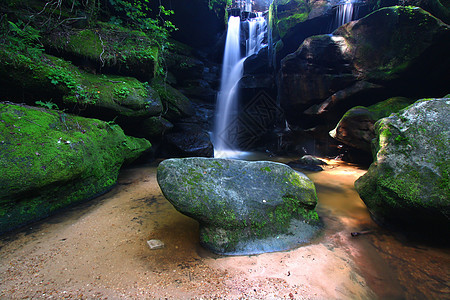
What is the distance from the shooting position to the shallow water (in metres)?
1.80

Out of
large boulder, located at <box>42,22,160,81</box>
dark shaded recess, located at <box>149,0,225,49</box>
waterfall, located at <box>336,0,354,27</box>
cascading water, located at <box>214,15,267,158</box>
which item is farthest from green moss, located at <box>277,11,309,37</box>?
large boulder, located at <box>42,22,160,81</box>

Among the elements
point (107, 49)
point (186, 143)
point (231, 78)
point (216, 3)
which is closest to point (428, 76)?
point (186, 143)

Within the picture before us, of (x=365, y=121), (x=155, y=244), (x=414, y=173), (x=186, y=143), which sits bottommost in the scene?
(x=155, y=244)

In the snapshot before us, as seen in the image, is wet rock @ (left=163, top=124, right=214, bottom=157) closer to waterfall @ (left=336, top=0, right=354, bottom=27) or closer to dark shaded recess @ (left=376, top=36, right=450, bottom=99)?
dark shaded recess @ (left=376, top=36, right=450, bottom=99)

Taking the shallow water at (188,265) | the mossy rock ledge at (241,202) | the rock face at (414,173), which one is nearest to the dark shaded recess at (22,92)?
the shallow water at (188,265)

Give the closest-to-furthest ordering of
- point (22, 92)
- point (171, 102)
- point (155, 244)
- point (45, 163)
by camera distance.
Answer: point (155, 244), point (45, 163), point (22, 92), point (171, 102)

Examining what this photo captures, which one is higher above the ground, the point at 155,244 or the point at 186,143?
the point at 186,143

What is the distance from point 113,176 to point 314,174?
20.5ft

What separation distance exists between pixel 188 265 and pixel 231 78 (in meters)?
14.2

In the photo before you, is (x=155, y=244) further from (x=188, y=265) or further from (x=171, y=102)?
(x=171, y=102)

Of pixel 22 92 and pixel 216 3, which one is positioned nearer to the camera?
pixel 22 92

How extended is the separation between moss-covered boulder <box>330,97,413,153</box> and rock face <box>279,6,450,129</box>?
3.45 feet

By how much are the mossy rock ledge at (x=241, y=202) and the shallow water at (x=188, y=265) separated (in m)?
0.19

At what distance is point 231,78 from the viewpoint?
1461cm
